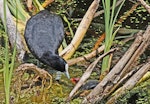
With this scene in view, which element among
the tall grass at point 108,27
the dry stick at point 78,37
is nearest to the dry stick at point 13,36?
the dry stick at point 78,37

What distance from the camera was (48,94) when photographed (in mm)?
3080

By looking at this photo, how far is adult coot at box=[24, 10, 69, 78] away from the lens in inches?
122

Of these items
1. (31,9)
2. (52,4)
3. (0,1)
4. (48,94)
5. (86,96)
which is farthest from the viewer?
(52,4)

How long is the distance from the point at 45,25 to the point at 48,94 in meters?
0.54

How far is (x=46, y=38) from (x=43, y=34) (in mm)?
48

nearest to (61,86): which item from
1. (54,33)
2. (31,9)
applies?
(54,33)

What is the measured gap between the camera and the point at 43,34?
3285 millimetres

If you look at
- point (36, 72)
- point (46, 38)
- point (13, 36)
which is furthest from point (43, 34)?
point (36, 72)

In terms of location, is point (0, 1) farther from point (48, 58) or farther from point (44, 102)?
point (44, 102)

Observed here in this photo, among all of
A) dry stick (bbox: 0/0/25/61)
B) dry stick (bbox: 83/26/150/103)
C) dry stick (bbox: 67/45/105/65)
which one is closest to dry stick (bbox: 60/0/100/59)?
dry stick (bbox: 67/45/105/65)

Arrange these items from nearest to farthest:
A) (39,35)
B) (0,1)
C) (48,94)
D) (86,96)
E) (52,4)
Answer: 1. (86,96)
2. (48,94)
3. (39,35)
4. (0,1)
5. (52,4)

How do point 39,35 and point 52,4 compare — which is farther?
point 52,4

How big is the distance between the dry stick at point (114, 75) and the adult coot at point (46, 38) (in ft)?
1.03

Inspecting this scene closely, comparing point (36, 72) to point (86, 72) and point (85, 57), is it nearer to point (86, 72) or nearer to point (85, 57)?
point (86, 72)
